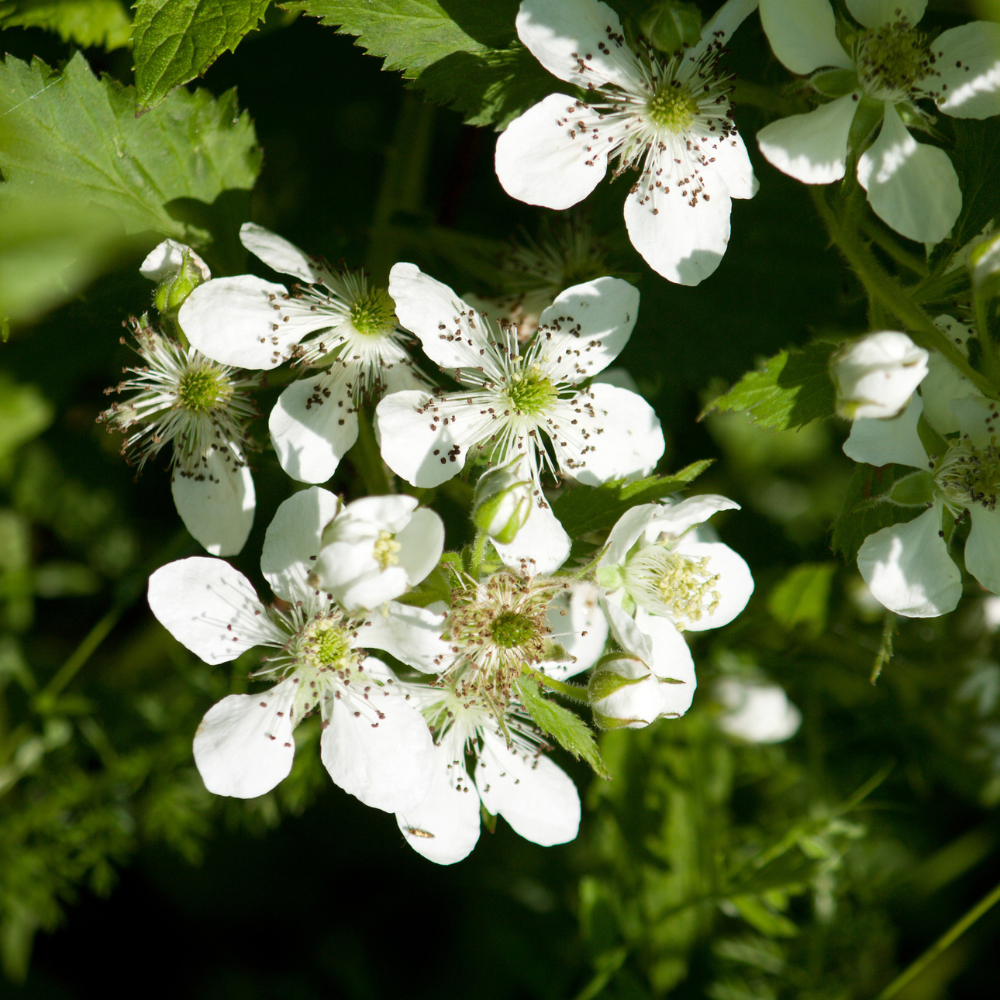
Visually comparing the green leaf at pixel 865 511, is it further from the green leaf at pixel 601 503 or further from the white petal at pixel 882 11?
the white petal at pixel 882 11

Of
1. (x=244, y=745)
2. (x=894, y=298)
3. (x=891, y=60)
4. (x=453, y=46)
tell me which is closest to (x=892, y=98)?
(x=891, y=60)

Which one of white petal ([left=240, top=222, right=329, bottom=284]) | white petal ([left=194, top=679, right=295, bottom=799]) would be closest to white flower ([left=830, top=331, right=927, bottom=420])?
white petal ([left=240, top=222, right=329, bottom=284])

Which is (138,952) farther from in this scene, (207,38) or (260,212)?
(207,38)

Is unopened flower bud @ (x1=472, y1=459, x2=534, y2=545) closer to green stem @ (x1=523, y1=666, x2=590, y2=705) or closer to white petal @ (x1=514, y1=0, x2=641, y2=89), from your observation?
green stem @ (x1=523, y1=666, x2=590, y2=705)

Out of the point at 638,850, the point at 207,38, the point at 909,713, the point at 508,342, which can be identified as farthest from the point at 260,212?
the point at 909,713

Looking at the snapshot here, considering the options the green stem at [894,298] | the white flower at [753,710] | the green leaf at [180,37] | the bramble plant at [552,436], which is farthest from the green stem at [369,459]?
the white flower at [753,710]

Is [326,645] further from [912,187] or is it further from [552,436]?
[912,187]
